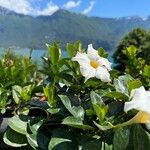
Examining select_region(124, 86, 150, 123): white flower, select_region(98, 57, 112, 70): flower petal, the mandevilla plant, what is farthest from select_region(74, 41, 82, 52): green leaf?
select_region(124, 86, 150, 123): white flower

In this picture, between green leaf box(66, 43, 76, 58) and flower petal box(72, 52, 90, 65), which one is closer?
flower petal box(72, 52, 90, 65)

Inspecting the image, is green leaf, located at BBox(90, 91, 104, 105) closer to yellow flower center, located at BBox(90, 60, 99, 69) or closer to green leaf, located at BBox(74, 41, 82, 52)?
yellow flower center, located at BBox(90, 60, 99, 69)

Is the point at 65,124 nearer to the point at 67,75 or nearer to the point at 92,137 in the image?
the point at 92,137

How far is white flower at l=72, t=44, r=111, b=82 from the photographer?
1454mm

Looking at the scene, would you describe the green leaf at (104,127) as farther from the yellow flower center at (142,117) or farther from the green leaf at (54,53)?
the green leaf at (54,53)

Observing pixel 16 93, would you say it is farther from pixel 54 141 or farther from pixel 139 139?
pixel 139 139

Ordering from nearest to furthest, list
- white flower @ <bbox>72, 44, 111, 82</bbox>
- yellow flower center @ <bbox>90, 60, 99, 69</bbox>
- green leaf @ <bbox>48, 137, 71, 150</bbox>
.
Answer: green leaf @ <bbox>48, 137, 71, 150</bbox>, white flower @ <bbox>72, 44, 111, 82</bbox>, yellow flower center @ <bbox>90, 60, 99, 69</bbox>

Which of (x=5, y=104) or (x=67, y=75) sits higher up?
(x=67, y=75)

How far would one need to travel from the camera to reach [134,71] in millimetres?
2023

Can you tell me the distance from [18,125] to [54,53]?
14.7 inches

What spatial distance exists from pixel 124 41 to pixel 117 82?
107 feet

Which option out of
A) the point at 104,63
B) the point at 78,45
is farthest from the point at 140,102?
the point at 78,45

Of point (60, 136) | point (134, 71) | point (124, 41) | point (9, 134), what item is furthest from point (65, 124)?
point (124, 41)

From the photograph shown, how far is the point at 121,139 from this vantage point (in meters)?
1.08
